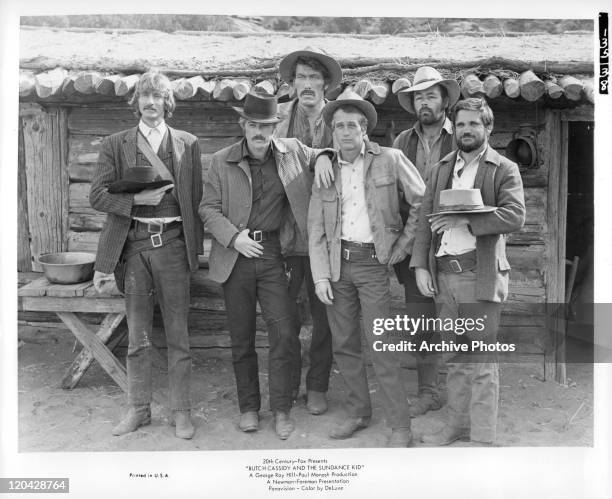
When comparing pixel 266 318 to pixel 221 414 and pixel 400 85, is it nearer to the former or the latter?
pixel 221 414

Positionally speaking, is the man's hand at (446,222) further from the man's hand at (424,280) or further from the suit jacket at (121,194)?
the suit jacket at (121,194)

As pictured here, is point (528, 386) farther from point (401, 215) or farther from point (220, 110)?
point (220, 110)

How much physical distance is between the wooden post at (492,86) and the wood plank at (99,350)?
3364 mm

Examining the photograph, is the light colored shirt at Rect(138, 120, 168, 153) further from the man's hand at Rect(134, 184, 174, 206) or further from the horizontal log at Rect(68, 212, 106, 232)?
the horizontal log at Rect(68, 212, 106, 232)

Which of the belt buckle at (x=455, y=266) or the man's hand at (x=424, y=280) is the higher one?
the belt buckle at (x=455, y=266)

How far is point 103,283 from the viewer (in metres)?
4.84

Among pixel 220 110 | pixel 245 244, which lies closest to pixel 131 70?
pixel 220 110

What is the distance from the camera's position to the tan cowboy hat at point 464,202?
3953 millimetres

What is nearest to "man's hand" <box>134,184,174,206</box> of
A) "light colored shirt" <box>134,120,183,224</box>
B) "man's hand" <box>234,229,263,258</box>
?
"light colored shirt" <box>134,120,183,224</box>

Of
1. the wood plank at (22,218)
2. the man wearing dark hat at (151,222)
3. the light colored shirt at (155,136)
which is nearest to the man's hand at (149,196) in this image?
the man wearing dark hat at (151,222)

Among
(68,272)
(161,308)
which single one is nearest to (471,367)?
(161,308)

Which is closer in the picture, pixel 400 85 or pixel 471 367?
pixel 471 367

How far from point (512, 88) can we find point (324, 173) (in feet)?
5.47

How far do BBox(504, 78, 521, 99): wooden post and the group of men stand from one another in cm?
50
